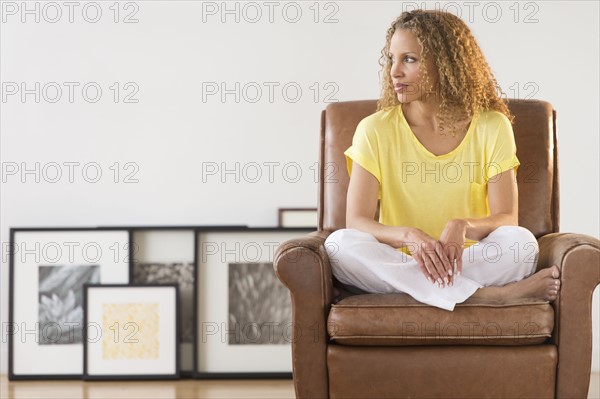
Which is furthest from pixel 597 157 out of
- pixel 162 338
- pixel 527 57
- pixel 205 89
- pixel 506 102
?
pixel 162 338

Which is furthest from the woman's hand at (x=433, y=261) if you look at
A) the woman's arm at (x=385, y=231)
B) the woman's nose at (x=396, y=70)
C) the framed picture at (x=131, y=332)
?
the framed picture at (x=131, y=332)

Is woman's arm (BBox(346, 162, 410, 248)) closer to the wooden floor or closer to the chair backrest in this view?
the chair backrest

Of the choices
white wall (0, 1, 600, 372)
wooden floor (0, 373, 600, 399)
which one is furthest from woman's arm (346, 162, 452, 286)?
white wall (0, 1, 600, 372)

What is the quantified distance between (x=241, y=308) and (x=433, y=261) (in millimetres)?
1404

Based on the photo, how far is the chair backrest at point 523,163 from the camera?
9.66ft

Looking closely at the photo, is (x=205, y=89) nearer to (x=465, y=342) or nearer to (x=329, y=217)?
(x=329, y=217)

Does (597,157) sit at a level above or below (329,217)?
above

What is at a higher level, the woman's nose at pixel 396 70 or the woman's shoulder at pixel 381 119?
the woman's nose at pixel 396 70

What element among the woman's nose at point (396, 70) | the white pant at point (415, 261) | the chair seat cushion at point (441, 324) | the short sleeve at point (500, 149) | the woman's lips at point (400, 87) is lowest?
the chair seat cushion at point (441, 324)

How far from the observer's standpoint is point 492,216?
2.66 m

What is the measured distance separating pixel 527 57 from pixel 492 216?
1.37 metres

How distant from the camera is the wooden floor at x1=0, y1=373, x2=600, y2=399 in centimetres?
331

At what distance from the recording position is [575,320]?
2.33 m

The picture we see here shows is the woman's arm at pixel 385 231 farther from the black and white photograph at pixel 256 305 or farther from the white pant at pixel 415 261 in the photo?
the black and white photograph at pixel 256 305
